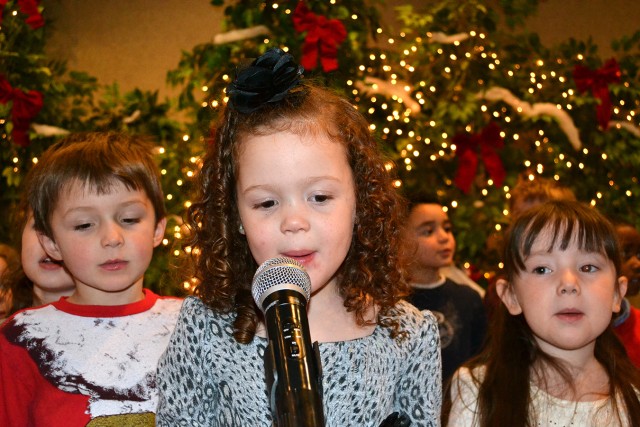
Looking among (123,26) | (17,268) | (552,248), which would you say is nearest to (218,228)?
(552,248)

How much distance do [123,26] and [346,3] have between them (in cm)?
144

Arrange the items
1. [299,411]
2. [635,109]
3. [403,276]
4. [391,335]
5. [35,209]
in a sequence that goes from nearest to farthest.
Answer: [299,411] < [391,335] < [403,276] < [35,209] < [635,109]

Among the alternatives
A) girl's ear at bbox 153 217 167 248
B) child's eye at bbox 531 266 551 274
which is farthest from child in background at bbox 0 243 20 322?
child's eye at bbox 531 266 551 274

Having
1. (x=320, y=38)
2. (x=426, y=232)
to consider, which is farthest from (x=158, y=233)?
(x=320, y=38)

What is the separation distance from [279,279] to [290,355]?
117 mm

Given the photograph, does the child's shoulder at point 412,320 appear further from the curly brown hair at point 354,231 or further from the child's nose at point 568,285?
the child's nose at point 568,285

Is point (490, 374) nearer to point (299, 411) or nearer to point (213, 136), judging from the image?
point (213, 136)

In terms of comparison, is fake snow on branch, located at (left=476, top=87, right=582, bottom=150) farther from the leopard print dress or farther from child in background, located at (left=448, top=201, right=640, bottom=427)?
the leopard print dress

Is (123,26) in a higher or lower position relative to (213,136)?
higher

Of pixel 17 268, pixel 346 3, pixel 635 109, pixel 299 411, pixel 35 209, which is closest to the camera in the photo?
pixel 299 411

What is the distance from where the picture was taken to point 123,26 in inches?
191

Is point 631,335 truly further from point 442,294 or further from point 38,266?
point 38,266

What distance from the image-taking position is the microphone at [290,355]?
3.00 feet

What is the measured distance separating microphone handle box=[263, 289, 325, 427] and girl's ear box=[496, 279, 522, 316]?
3.76 ft
